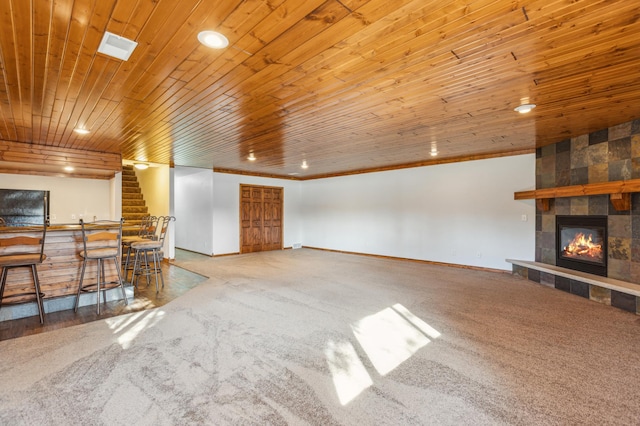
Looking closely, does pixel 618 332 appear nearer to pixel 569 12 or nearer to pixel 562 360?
pixel 562 360

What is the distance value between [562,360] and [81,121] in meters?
5.60

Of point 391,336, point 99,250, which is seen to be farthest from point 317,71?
point 99,250

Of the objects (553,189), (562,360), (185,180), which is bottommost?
(562,360)

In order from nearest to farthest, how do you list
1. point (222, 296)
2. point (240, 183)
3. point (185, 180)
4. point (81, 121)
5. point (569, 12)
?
point (569, 12) → point (81, 121) → point (222, 296) → point (240, 183) → point (185, 180)

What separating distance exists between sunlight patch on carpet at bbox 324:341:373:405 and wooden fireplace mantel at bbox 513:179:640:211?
154 inches

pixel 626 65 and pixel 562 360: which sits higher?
pixel 626 65

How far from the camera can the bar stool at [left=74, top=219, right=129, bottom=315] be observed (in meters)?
3.69

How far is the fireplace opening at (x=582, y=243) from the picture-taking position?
4.38 meters

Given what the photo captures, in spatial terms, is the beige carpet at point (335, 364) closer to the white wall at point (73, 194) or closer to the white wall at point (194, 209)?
the white wall at point (73, 194)

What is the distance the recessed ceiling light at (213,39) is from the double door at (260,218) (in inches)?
267

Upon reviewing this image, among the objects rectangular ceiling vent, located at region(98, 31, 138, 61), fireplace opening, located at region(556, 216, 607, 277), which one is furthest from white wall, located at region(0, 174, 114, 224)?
fireplace opening, located at region(556, 216, 607, 277)

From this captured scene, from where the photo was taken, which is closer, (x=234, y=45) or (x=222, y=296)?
(x=234, y=45)

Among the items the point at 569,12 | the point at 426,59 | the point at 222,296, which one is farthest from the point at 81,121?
the point at 569,12

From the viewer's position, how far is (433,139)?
15.9ft
